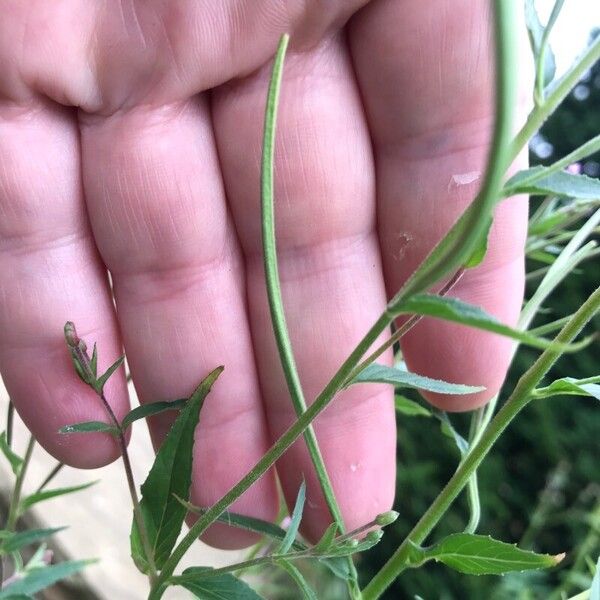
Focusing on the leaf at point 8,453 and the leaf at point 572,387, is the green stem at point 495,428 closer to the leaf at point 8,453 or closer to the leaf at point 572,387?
the leaf at point 572,387

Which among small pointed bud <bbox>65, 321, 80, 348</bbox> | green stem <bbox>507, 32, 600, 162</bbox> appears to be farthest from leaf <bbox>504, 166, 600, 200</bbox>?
small pointed bud <bbox>65, 321, 80, 348</bbox>

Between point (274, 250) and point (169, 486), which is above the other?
point (274, 250)

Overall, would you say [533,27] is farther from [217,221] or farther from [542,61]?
[217,221]

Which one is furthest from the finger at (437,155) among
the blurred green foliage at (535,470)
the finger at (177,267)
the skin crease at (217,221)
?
the blurred green foliage at (535,470)

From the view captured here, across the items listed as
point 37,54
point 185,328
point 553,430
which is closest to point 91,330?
point 185,328

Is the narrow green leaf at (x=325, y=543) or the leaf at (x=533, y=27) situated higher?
the leaf at (x=533, y=27)

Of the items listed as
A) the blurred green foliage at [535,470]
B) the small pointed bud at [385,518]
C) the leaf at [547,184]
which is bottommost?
the blurred green foliage at [535,470]

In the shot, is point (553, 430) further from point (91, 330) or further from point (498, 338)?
point (91, 330)

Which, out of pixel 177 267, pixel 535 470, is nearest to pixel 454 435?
pixel 177 267
